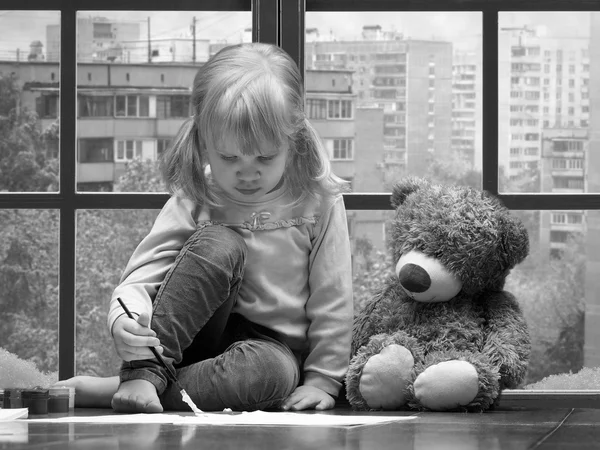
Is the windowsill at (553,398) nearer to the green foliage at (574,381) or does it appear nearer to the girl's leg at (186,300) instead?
the green foliage at (574,381)

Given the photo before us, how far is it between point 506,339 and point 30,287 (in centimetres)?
104

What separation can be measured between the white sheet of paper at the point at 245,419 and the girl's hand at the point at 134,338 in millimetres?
106

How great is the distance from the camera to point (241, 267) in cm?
170

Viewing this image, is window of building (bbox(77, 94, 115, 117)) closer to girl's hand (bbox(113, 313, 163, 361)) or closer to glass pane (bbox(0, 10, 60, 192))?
glass pane (bbox(0, 10, 60, 192))

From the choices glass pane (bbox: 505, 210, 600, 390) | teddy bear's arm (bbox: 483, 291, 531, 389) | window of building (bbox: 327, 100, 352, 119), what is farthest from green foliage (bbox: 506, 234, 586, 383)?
window of building (bbox: 327, 100, 352, 119)

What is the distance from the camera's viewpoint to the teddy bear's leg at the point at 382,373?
5.56 feet

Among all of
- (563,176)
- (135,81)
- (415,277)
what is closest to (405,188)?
(415,277)

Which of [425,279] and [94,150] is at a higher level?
[94,150]

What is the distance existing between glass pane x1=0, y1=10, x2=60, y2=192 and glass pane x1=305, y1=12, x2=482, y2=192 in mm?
548

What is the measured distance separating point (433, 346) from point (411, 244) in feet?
0.61

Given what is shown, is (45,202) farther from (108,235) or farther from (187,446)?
(187,446)

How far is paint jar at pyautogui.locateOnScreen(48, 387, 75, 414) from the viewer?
1.65 m

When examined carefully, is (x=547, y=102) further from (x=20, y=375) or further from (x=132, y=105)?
(x=20, y=375)

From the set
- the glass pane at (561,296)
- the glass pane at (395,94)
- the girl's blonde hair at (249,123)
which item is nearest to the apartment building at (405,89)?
the glass pane at (395,94)
